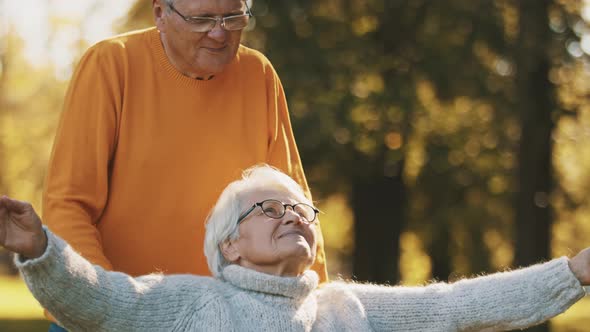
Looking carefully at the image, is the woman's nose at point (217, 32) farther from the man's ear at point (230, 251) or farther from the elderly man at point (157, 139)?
the man's ear at point (230, 251)

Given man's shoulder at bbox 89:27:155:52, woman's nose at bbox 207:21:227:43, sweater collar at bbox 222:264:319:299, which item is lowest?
sweater collar at bbox 222:264:319:299

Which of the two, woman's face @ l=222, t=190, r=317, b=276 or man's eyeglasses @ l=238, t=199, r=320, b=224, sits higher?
man's eyeglasses @ l=238, t=199, r=320, b=224

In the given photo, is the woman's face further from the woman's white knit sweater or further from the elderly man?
the elderly man

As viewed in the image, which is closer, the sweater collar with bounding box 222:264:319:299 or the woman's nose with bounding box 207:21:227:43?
the sweater collar with bounding box 222:264:319:299

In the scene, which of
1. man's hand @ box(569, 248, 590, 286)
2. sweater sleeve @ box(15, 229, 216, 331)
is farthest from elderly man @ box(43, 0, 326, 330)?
man's hand @ box(569, 248, 590, 286)

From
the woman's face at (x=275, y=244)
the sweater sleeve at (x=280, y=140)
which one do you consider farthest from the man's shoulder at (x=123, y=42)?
the woman's face at (x=275, y=244)

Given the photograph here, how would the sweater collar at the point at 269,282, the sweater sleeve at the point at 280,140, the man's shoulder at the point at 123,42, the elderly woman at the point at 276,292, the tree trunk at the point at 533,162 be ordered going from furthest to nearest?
the tree trunk at the point at 533,162
the sweater sleeve at the point at 280,140
the man's shoulder at the point at 123,42
the sweater collar at the point at 269,282
the elderly woman at the point at 276,292

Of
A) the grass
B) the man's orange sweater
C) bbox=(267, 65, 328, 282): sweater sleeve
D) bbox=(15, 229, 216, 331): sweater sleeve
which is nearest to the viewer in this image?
bbox=(15, 229, 216, 331): sweater sleeve

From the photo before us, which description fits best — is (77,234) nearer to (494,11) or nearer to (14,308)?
(494,11)

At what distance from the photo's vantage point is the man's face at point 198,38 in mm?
3523

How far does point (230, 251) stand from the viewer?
3.38m

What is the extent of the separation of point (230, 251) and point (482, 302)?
2.80 feet

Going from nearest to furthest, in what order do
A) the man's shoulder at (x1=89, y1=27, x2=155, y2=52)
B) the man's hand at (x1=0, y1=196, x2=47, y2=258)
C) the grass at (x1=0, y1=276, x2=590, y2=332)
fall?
the man's hand at (x1=0, y1=196, x2=47, y2=258) < the man's shoulder at (x1=89, y1=27, x2=155, y2=52) < the grass at (x1=0, y1=276, x2=590, y2=332)

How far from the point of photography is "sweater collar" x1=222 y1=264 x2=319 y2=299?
323 centimetres
